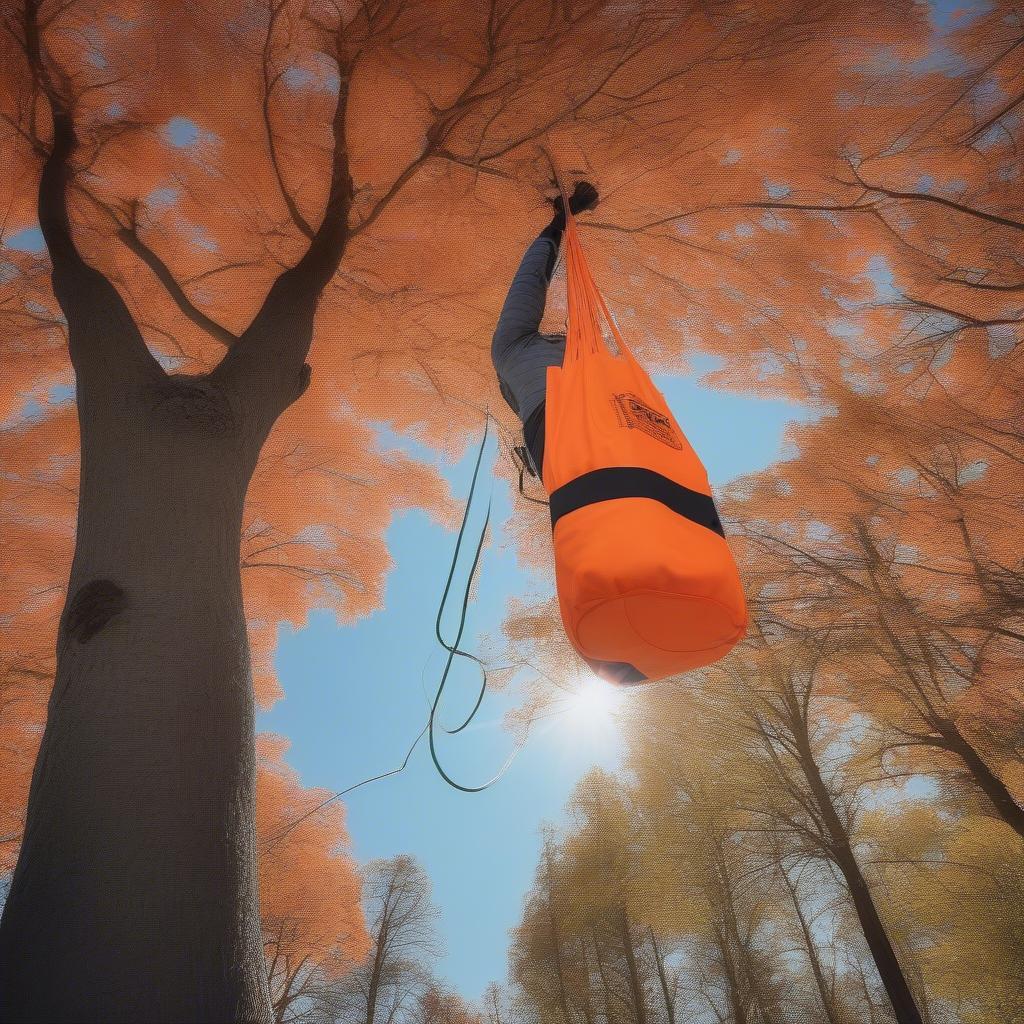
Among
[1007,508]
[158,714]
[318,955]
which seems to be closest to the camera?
[158,714]

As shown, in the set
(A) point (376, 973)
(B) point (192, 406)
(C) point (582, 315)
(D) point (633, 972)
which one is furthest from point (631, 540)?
(A) point (376, 973)

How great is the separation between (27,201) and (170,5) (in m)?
1.79

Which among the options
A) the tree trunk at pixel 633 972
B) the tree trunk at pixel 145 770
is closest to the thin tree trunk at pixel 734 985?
the tree trunk at pixel 633 972

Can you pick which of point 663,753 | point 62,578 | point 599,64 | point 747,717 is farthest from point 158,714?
point 663,753

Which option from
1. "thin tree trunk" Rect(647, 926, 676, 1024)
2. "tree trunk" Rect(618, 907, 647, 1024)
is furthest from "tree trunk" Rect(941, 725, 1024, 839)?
"thin tree trunk" Rect(647, 926, 676, 1024)

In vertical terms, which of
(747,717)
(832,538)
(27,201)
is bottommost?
(747,717)

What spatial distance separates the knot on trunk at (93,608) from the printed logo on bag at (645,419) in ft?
4.48

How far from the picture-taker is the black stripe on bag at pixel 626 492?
1243 millimetres

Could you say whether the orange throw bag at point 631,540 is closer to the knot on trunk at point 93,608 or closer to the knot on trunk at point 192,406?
the knot on trunk at point 93,608

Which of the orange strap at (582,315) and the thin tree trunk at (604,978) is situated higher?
the orange strap at (582,315)

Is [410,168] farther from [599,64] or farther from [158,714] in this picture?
[158,714]

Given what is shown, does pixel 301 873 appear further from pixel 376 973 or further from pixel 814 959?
pixel 814 959

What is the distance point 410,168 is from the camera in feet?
13.5

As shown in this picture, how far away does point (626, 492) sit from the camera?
1.24 m
